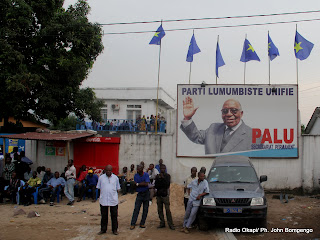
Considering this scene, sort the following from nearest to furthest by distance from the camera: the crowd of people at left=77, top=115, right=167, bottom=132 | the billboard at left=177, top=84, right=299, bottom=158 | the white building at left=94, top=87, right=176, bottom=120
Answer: the billboard at left=177, top=84, right=299, bottom=158 < the crowd of people at left=77, top=115, right=167, bottom=132 < the white building at left=94, top=87, right=176, bottom=120

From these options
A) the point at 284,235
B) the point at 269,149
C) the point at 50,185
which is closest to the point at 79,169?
the point at 50,185

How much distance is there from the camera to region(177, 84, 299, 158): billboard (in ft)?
54.1

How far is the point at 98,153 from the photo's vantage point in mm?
17391

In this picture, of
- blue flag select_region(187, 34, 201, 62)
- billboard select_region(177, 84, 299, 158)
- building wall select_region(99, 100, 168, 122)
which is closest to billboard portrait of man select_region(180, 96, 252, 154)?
billboard select_region(177, 84, 299, 158)

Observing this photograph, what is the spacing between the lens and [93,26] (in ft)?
63.1

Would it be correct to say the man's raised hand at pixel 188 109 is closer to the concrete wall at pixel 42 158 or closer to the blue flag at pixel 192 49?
the blue flag at pixel 192 49

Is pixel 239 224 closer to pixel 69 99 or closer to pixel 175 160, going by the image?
pixel 175 160

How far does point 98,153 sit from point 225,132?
6097 mm

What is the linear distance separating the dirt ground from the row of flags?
22.2 ft

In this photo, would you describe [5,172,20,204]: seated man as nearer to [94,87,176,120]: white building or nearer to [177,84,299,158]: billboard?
[177,84,299,158]: billboard

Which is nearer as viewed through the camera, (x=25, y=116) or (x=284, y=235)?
(x=284, y=235)

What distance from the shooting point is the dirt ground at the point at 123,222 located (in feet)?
29.7

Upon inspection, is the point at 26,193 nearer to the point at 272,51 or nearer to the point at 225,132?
the point at 225,132

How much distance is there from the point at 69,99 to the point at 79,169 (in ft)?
14.6
